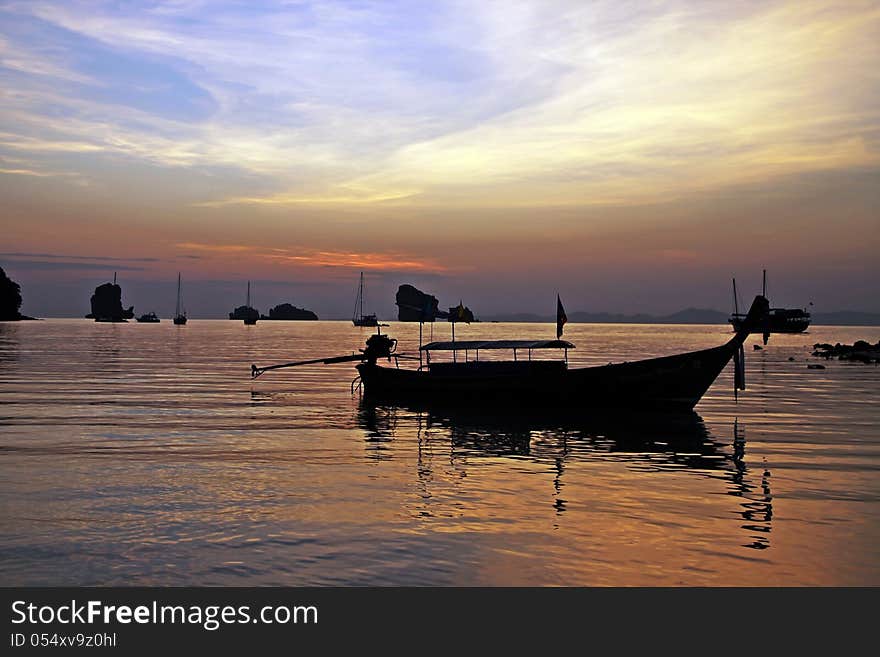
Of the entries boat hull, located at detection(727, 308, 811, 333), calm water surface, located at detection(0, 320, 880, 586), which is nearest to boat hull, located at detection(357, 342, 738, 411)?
calm water surface, located at detection(0, 320, 880, 586)

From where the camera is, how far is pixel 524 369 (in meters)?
38.0

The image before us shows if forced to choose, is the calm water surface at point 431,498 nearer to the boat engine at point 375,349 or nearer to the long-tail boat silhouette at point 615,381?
the long-tail boat silhouette at point 615,381

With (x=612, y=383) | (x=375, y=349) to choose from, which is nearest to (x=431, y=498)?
(x=612, y=383)

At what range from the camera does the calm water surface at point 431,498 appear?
43.7 feet

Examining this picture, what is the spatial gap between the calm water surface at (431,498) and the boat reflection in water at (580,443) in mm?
123

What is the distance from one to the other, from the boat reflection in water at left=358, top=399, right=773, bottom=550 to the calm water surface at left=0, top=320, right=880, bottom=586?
0.40ft

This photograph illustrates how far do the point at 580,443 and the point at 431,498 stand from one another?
1091 centimetres

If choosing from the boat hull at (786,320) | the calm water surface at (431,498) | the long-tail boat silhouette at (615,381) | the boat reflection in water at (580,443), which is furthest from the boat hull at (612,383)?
the boat hull at (786,320)

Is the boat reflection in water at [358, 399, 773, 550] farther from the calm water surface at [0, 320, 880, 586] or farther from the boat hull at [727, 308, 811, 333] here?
the boat hull at [727, 308, 811, 333]

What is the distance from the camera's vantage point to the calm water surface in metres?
13.3

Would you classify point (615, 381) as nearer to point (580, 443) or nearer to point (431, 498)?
point (580, 443)

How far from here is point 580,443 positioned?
93.2 ft
